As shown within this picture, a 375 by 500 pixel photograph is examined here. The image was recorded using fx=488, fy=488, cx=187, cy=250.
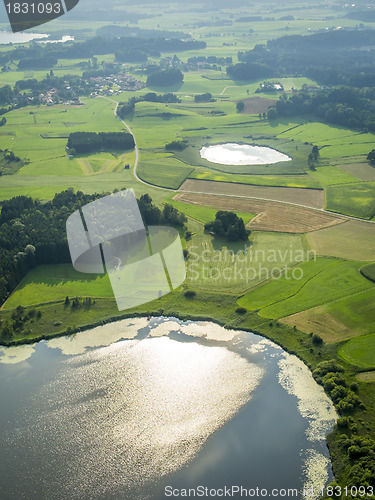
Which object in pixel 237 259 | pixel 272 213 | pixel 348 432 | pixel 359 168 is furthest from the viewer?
pixel 359 168

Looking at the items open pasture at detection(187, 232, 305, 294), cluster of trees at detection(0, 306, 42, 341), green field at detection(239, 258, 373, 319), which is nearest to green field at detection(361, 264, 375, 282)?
green field at detection(239, 258, 373, 319)

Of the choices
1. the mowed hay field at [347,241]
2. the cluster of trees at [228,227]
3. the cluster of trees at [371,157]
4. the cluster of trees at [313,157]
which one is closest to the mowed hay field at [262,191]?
the mowed hay field at [347,241]

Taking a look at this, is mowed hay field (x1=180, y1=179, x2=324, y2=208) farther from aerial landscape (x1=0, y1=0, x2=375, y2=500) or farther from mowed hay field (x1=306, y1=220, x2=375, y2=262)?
mowed hay field (x1=306, y1=220, x2=375, y2=262)

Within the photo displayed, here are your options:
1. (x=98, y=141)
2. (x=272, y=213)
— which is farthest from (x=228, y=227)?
(x=98, y=141)

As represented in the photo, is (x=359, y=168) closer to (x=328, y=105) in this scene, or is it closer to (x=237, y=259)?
(x=328, y=105)

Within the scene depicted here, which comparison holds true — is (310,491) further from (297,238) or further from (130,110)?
(130,110)

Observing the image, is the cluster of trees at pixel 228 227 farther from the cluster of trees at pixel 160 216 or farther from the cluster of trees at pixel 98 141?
the cluster of trees at pixel 98 141
